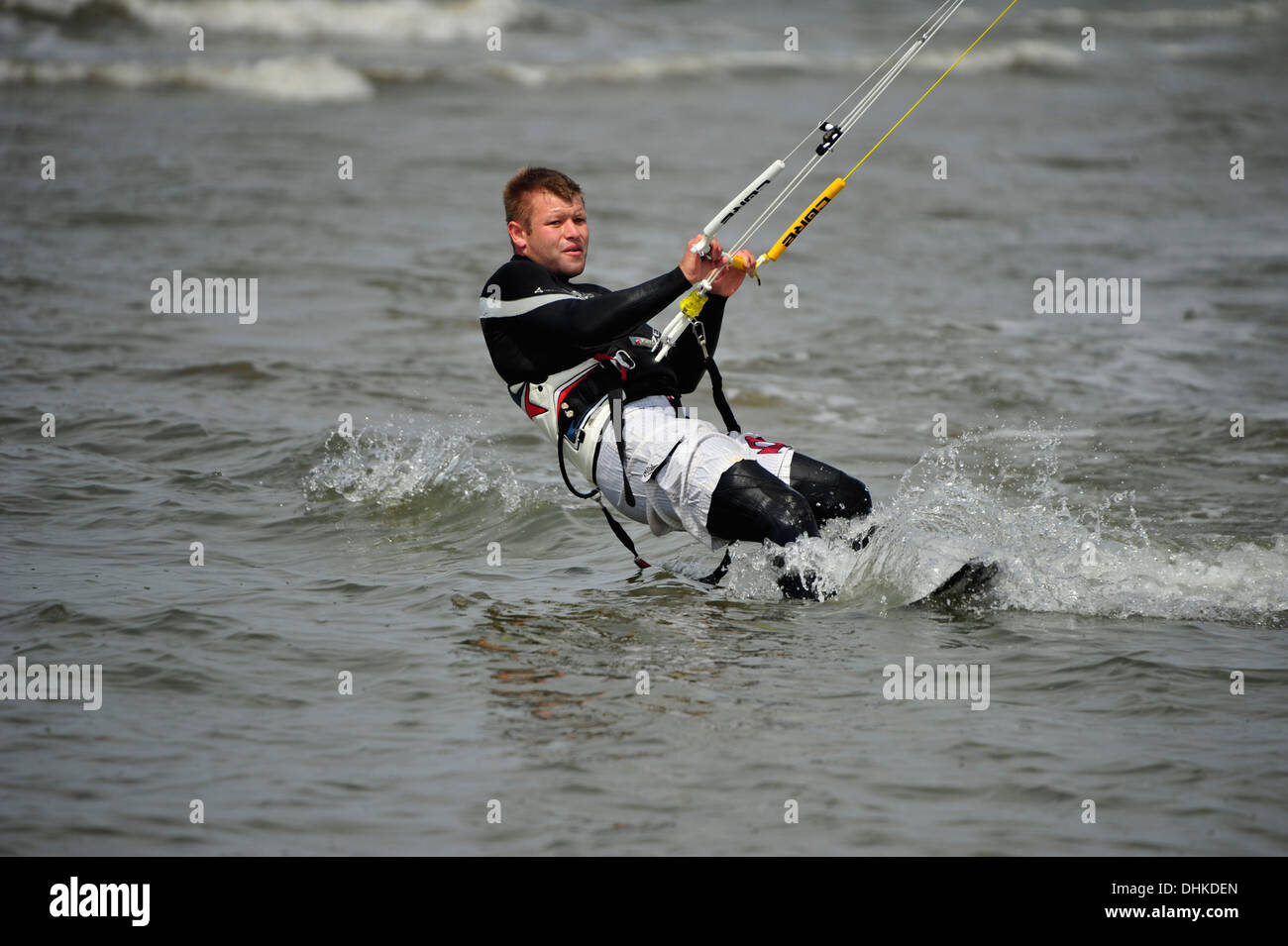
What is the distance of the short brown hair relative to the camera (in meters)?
6.80

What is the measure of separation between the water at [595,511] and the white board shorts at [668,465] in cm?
49

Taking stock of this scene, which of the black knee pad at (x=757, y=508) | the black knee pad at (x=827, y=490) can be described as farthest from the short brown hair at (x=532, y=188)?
the black knee pad at (x=827, y=490)

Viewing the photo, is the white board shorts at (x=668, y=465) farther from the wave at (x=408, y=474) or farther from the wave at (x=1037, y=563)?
the wave at (x=408, y=474)

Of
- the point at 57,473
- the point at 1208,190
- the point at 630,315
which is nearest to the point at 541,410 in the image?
the point at 630,315

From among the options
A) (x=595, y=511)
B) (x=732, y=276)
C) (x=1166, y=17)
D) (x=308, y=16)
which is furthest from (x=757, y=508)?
(x=1166, y=17)

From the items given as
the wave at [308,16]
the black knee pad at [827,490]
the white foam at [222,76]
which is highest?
the wave at [308,16]

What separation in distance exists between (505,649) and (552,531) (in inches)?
90.8

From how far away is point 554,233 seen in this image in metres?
6.77

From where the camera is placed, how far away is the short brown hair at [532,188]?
680 centimetres

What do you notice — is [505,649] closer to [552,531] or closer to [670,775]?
[670,775]

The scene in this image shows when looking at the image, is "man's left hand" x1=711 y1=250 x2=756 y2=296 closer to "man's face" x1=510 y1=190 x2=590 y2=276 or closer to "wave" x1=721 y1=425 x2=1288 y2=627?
"man's face" x1=510 y1=190 x2=590 y2=276

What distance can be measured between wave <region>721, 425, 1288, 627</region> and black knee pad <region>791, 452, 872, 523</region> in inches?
2.9
